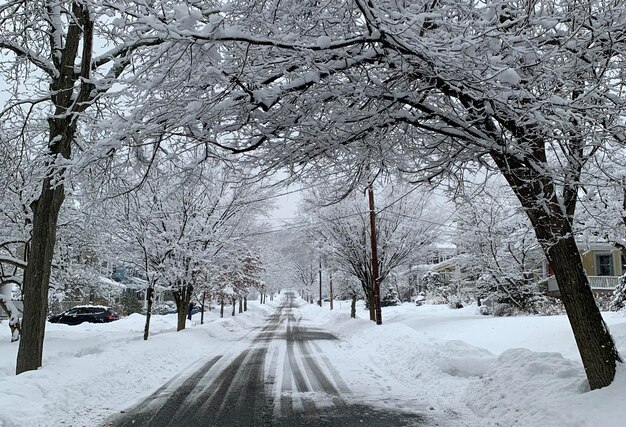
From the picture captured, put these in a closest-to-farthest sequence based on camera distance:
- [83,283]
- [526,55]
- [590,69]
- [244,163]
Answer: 1. [526,55]
2. [590,69]
3. [244,163]
4. [83,283]

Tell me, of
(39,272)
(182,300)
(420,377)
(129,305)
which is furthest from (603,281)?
(129,305)

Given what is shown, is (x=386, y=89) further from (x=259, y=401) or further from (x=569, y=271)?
(x=259, y=401)

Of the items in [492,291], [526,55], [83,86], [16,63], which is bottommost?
[492,291]

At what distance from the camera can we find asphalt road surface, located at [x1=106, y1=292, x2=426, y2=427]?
6.81 meters

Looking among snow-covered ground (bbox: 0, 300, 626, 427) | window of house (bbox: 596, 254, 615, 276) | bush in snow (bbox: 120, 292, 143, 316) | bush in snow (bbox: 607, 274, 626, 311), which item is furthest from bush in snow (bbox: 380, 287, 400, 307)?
snow-covered ground (bbox: 0, 300, 626, 427)

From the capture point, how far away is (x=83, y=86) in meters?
8.89

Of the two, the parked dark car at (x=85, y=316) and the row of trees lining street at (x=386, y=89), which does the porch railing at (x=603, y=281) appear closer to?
the row of trees lining street at (x=386, y=89)

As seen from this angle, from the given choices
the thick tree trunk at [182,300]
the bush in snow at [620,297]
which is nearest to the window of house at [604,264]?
the bush in snow at [620,297]

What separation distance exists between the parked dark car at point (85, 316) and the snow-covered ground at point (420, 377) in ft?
40.6

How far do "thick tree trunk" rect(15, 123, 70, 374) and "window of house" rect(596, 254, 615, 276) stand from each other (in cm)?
3386

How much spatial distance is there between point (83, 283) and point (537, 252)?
19.0m

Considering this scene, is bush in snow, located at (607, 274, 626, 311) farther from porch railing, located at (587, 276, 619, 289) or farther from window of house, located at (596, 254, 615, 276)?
window of house, located at (596, 254, 615, 276)

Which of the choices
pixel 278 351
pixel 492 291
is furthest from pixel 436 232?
pixel 278 351

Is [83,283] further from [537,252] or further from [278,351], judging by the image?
[537,252]
